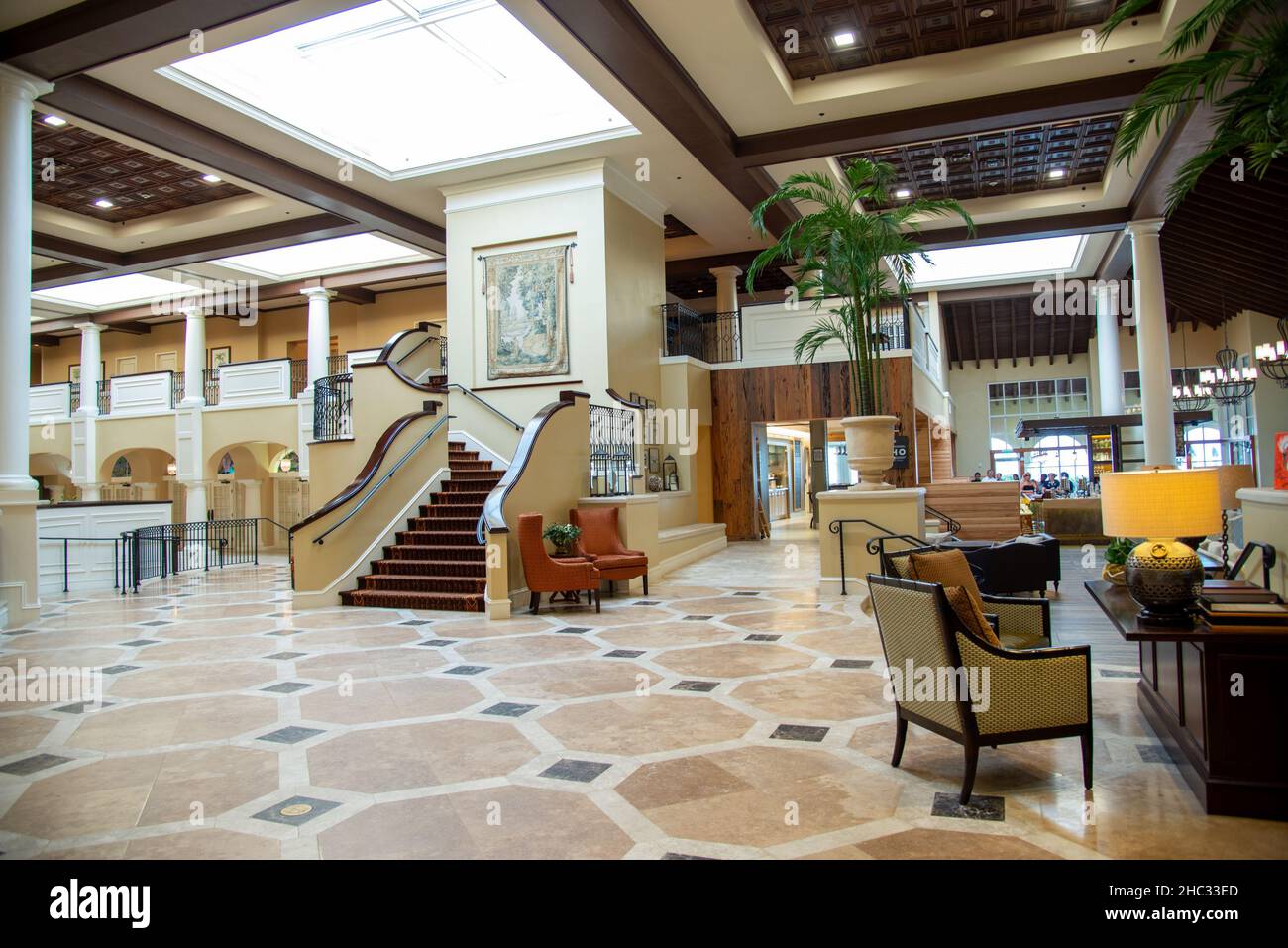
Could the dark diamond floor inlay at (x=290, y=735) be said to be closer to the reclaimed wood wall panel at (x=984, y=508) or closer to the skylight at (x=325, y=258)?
the reclaimed wood wall panel at (x=984, y=508)

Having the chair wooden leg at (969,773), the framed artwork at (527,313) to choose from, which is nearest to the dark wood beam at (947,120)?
the framed artwork at (527,313)

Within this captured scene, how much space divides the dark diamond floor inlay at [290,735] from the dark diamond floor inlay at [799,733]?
2.34 meters

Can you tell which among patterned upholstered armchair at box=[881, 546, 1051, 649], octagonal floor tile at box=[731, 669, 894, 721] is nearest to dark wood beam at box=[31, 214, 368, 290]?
octagonal floor tile at box=[731, 669, 894, 721]

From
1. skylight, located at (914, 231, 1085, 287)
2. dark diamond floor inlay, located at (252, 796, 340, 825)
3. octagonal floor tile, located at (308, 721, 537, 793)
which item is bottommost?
dark diamond floor inlay, located at (252, 796, 340, 825)

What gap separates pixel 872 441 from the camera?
818 cm

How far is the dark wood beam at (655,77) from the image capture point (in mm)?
7660

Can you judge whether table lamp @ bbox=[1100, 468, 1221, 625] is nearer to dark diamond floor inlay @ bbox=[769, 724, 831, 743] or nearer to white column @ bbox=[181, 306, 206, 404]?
dark diamond floor inlay @ bbox=[769, 724, 831, 743]

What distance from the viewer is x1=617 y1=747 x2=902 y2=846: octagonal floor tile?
9.36 ft

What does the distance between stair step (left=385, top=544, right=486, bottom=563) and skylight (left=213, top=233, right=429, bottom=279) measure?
26.5 feet

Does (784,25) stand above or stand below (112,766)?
above

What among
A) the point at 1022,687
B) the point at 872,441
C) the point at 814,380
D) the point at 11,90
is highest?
the point at 11,90
